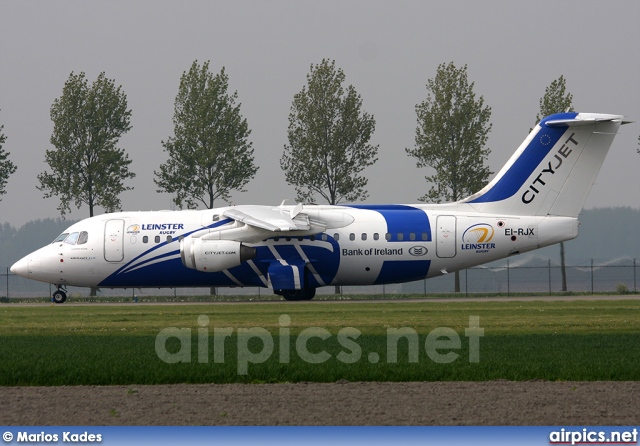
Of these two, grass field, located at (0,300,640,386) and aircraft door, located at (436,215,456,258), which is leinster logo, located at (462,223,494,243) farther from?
grass field, located at (0,300,640,386)

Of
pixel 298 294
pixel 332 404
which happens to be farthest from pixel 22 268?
pixel 332 404

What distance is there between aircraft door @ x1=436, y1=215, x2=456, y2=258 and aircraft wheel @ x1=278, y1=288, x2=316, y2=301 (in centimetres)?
590

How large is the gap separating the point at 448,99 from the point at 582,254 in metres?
92.9

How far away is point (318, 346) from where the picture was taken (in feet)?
69.6

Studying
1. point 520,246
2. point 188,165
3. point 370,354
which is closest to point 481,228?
point 520,246

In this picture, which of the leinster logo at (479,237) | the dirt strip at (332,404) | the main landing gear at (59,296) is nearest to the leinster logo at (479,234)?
the leinster logo at (479,237)

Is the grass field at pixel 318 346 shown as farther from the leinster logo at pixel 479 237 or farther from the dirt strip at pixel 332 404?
the leinster logo at pixel 479 237

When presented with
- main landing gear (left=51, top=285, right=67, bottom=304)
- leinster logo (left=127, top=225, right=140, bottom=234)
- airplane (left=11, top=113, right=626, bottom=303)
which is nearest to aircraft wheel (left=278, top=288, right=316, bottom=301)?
airplane (left=11, top=113, right=626, bottom=303)

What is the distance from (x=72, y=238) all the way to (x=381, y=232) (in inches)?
508

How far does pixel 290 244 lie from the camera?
4238cm

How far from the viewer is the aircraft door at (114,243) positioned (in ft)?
143

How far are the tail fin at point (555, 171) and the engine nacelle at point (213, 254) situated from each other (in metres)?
9.92

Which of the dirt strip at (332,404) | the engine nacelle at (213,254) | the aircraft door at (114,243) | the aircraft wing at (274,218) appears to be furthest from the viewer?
the aircraft door at (114,243)

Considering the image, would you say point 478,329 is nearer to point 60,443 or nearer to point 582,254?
point 60,443
